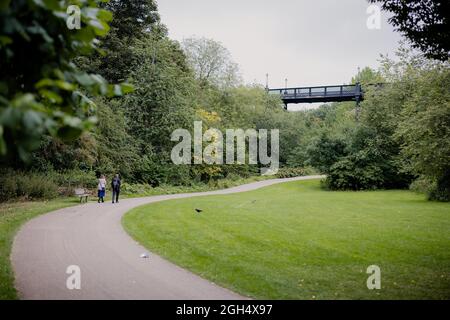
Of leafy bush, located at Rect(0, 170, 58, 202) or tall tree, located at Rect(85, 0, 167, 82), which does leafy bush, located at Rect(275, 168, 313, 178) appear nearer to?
tall tree, located at Rect(85, 0, 167, 82)

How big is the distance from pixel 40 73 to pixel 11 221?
40.4ft

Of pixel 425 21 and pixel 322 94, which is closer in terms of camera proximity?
pixel 425 21

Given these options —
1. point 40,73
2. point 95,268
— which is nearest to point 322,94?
point 95,268

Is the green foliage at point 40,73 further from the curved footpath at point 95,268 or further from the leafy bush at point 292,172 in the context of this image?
the leafy bush at point 292,172

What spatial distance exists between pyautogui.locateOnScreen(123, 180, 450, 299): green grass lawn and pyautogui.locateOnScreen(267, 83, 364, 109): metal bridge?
1324 inches

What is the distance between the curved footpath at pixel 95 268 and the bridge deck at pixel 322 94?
4412 centimetres

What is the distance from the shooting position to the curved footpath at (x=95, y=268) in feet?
23.2

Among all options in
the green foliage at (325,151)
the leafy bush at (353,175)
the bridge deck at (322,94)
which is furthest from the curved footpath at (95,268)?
the bridge deck at (322,94)

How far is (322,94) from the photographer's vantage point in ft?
173

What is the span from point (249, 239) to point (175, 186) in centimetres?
1957

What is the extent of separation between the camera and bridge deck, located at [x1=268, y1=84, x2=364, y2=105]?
5062cm

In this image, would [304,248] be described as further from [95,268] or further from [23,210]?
[23,210]

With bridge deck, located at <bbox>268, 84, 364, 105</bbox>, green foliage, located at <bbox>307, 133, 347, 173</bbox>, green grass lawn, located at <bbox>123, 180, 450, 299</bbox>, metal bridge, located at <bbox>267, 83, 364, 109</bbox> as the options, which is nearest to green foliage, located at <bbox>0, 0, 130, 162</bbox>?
green grass lawn, located at <bbox>123, 180, 450, 299</bbox>
